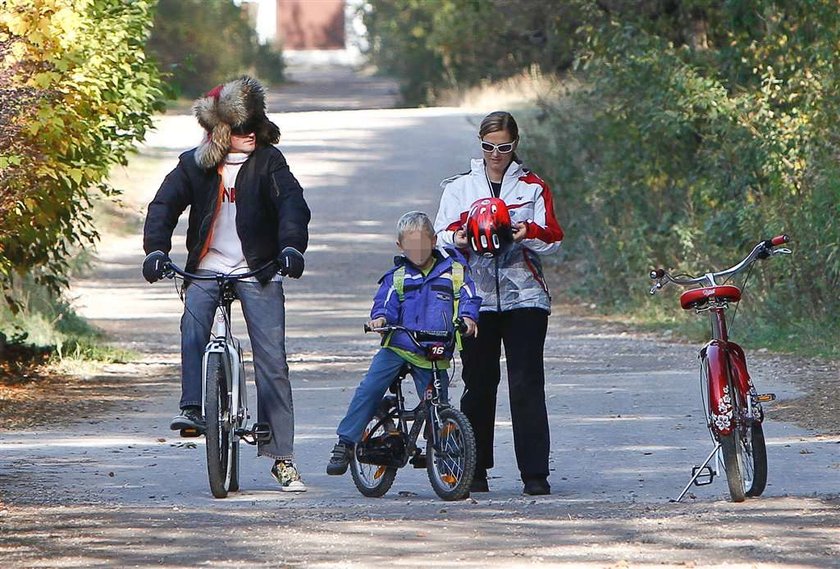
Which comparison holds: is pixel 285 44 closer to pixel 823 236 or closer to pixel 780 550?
pixel 823 236

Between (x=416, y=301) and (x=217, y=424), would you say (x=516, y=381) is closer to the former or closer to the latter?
(x=416, y=301)

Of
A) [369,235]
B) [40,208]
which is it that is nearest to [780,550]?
[40,208]

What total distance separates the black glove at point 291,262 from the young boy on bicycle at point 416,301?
0.40m

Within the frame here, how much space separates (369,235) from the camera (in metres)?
28.1

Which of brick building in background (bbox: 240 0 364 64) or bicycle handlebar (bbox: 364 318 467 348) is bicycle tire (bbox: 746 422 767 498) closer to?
bicycle handlebar (bbox: 364 318 467 348)

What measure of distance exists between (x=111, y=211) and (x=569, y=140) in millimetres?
9337

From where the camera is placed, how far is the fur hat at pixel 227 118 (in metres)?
8.59

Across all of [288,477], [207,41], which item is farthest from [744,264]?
[207,41]

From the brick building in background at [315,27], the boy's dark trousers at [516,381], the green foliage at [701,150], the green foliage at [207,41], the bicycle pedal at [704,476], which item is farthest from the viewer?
the brick building in background at [315,27]

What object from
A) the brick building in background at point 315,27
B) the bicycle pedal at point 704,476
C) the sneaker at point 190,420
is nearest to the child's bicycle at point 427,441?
the sneaker at point 190,420

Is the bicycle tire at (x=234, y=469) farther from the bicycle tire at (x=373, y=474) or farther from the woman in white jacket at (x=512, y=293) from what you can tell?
the woman in white jacket at (x=512, y=293)

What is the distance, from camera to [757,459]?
7969mm

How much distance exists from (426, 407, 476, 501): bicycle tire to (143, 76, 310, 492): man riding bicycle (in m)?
0.75

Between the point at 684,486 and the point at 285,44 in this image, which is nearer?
the point at 684,486
